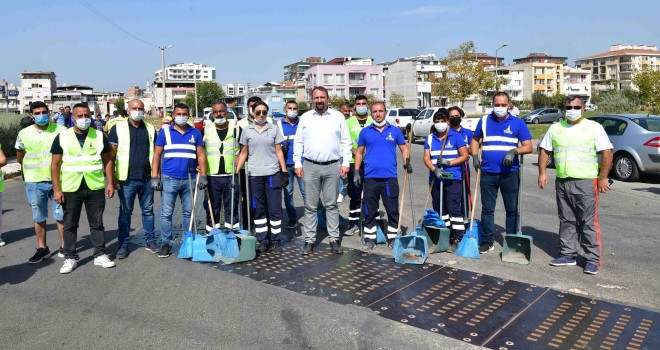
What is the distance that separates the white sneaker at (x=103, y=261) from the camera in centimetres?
648

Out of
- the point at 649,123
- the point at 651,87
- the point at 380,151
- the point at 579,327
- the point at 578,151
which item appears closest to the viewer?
the point at 579,327

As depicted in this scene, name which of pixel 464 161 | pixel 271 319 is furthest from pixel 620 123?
pixel 271 319

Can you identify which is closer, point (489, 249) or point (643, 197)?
point (489, 249)

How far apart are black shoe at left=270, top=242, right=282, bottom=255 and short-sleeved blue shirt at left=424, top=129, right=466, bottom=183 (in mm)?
2341

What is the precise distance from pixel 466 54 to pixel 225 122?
40077 millimetres

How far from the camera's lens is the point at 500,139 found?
22.1ft

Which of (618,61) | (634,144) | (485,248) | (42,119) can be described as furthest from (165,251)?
(618,61)

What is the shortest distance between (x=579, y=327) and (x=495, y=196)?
8.52 feet

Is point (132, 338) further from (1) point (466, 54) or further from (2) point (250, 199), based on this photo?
(1) point (466, 54)

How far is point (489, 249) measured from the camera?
6883 millimetres

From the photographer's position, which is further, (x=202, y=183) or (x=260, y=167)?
(x=260, y=167)

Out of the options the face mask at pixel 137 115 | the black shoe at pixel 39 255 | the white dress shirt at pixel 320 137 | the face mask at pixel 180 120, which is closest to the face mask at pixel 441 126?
the white dress shirt at pixel 320 137

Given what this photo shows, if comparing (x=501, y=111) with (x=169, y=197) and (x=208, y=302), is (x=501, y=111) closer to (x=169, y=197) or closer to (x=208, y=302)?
(x=208, y=302)

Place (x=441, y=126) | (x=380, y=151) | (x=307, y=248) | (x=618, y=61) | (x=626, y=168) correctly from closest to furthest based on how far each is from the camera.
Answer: (x=307, y=248)
(x=380, y=151)
(x=441, y=126)
(x=626, y=168)
(x=618, y=61)
